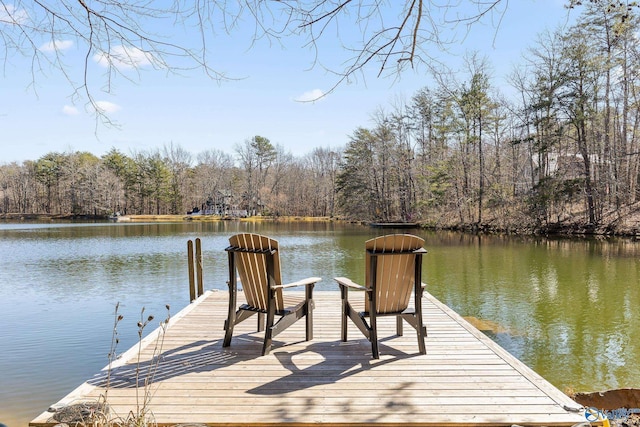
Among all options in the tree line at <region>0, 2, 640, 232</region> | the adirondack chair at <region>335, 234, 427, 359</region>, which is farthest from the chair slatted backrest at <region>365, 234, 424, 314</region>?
the tree line at <region>0, 2, 640, 232</region>

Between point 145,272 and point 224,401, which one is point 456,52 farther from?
point 145,272

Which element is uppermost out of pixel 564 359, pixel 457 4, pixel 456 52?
pixel 457 4

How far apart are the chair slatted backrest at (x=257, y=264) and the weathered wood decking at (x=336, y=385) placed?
46 cm

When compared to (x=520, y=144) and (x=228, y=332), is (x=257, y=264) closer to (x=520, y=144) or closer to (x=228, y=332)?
(x=228, y=332)

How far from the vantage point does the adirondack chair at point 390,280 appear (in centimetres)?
355

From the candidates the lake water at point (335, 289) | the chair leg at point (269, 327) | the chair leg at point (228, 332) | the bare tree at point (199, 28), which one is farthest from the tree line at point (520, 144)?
the lake water at point (335, 289)

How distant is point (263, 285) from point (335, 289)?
19.6 feet

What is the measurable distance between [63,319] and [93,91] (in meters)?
6.79

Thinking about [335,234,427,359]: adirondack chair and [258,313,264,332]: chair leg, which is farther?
[258,313,264,332]: chair leg

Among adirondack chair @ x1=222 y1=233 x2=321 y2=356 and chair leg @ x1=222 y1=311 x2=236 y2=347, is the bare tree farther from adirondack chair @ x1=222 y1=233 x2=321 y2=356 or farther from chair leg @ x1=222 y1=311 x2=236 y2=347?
chair leg @ x1=222 y1=311 x2=236 y2=347

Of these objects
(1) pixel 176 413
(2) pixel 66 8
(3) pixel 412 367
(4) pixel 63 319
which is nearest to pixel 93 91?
(2) pixel 66 8

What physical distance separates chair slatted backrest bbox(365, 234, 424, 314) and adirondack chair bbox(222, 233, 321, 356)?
58cm

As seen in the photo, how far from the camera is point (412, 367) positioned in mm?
3410

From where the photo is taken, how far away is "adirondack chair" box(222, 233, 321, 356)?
364 centimetres
